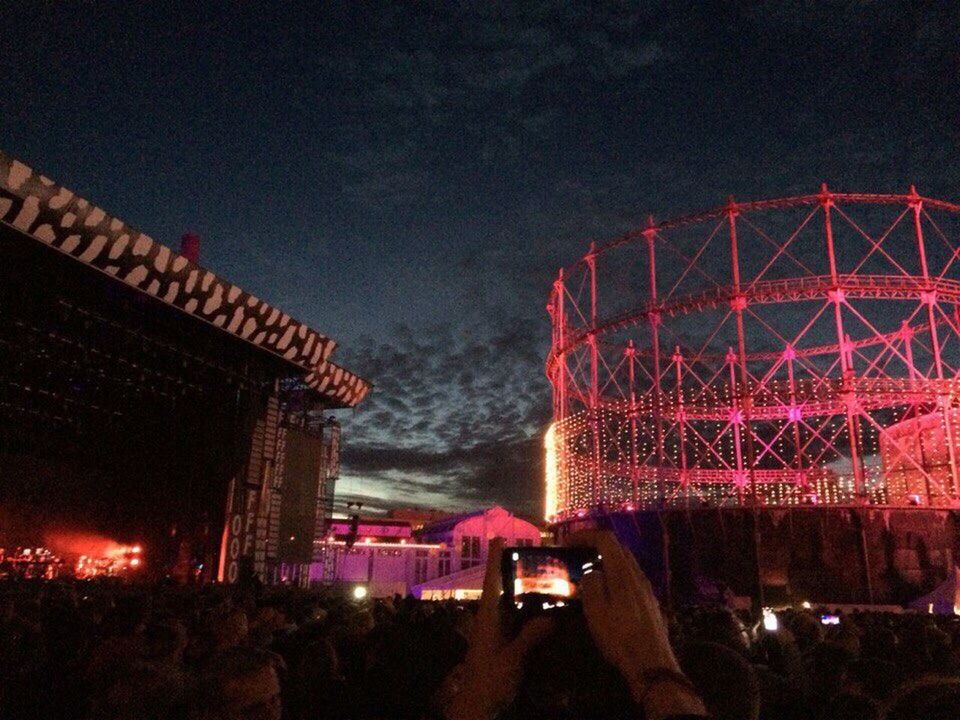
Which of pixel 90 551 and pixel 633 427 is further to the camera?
pixel 633 427

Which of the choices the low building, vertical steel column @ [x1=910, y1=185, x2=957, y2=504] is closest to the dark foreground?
vertical steel column @ [x1=910, y1=185, x2=957, y2=504]

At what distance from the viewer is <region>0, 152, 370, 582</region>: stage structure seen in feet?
48.2

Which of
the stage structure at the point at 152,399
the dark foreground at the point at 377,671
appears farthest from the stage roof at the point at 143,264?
the dark foreground at the point at 377,671

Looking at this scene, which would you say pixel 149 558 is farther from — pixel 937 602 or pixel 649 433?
pixel 937 602

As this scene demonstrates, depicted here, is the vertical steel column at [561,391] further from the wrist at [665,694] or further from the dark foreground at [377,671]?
the wrist at [665,694]

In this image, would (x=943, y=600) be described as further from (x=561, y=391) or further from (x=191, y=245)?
(x=191, y=245)

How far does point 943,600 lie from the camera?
21500 millimetres

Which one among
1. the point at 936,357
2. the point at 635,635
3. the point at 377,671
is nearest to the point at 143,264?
the point at 377,671

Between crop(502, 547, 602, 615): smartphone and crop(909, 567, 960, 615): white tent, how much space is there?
78.8 ft

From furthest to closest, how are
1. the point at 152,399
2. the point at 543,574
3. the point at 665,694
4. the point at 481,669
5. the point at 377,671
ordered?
the point at 152,399 < the point at 377,671 < the point at 543,574 < the point at 481,669 < the point at 665,694

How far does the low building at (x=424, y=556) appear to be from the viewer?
39.9 meters

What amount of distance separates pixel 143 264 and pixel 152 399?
9.53 meters

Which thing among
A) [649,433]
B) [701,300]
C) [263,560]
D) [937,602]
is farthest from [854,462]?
[263,560]

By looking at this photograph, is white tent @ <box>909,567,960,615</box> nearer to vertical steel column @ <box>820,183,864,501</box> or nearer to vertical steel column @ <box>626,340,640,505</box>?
vertical steel column @ <box>820,183,864,501</box>
